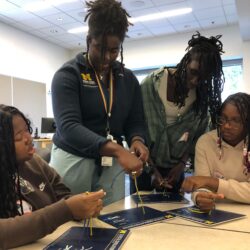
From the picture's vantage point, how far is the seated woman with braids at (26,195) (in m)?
0.93

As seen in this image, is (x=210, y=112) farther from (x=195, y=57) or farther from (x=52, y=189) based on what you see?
(x=52, y=189)

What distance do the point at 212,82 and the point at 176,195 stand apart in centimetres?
59

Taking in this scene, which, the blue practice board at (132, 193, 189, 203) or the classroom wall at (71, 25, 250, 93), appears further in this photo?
the classroom wall at (71, 25, 250, 93)

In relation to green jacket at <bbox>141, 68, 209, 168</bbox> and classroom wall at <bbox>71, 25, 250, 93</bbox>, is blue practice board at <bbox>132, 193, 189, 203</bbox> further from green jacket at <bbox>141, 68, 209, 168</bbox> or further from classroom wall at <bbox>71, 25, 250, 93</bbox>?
classroom wall at <bbox>71, 25, 250, 93</bbox>

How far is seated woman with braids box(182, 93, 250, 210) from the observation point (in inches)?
58.6

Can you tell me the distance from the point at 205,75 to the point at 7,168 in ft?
3.32

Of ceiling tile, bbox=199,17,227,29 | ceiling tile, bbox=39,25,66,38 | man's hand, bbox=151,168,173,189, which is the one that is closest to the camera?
man's hand, bbox=151,168,173,189

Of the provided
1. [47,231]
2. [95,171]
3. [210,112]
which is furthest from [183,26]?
[47,231]

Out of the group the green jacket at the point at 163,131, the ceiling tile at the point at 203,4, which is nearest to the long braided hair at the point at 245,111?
the green jacket at the point at 163,131

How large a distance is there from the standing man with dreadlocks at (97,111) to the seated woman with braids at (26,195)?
123 mm

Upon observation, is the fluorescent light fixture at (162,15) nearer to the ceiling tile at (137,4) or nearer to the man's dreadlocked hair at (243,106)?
the ceiling tile at (137,4)

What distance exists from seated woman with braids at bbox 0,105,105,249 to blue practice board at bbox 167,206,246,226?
0.37m

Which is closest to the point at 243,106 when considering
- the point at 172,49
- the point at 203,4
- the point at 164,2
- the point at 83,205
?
the point at 83,205

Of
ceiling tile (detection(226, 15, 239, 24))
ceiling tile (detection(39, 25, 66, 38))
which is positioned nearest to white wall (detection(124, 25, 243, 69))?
ceiling tile (detection(226, 15, 239, 24))
